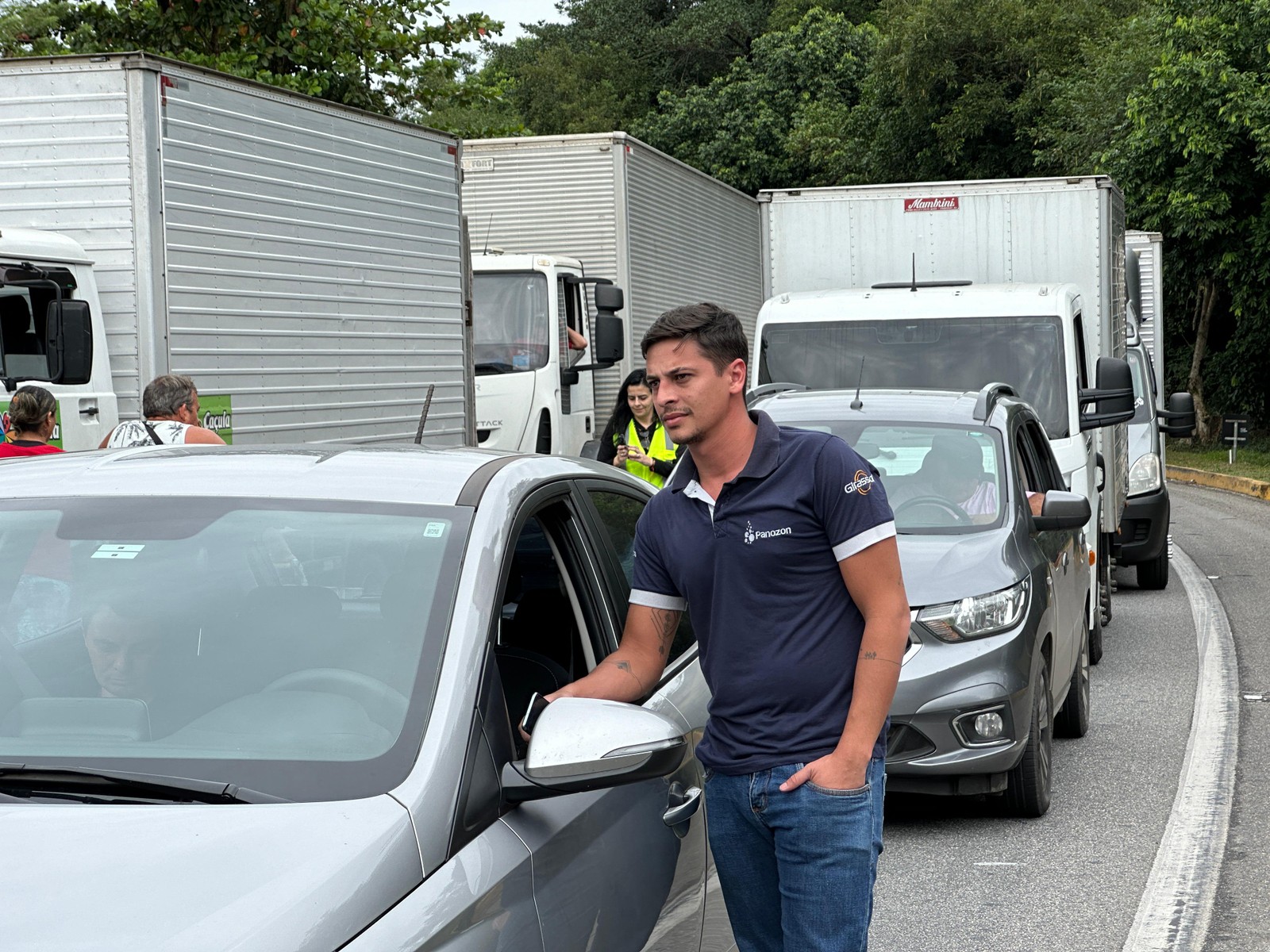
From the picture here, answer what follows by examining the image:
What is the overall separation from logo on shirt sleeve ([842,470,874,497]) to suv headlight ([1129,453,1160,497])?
11527 mm

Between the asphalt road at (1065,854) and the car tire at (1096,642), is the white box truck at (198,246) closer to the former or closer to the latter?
the asphalt road at (1065,854)

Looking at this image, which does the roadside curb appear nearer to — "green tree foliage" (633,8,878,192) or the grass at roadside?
the grass at roadside

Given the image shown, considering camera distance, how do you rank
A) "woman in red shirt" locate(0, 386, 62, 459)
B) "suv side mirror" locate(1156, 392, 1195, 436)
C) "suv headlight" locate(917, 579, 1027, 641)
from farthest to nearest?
"suv side mirror" locate(1156, 392, 1195, 436) → "woman in red shirt" locate(0, 386, 62, 459) → "suv headlight" locate(917, 579, 1027, 641)

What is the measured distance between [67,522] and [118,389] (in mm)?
6264

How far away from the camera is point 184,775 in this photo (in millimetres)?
2652

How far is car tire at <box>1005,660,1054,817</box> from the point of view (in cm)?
672

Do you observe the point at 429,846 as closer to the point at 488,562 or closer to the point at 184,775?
the point at 184,775

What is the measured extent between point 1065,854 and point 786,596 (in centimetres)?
364

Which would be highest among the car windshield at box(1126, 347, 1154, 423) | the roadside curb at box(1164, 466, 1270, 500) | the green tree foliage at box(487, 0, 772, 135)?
the green tree foliage at box(487, 0, 772, 135)

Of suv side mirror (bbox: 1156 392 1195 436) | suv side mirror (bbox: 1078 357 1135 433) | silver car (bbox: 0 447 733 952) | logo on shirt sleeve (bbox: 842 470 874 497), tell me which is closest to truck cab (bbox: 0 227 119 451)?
silver car (bbox: 0 447 733 952)

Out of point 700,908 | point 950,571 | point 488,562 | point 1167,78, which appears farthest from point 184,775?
point 1167,78

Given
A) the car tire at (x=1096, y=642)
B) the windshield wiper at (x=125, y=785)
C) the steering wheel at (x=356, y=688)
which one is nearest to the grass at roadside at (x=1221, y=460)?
the car tire at (x=1096, y=642)

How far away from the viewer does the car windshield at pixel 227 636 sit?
273 centimetres

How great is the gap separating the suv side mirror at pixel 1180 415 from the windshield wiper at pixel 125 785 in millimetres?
12197
